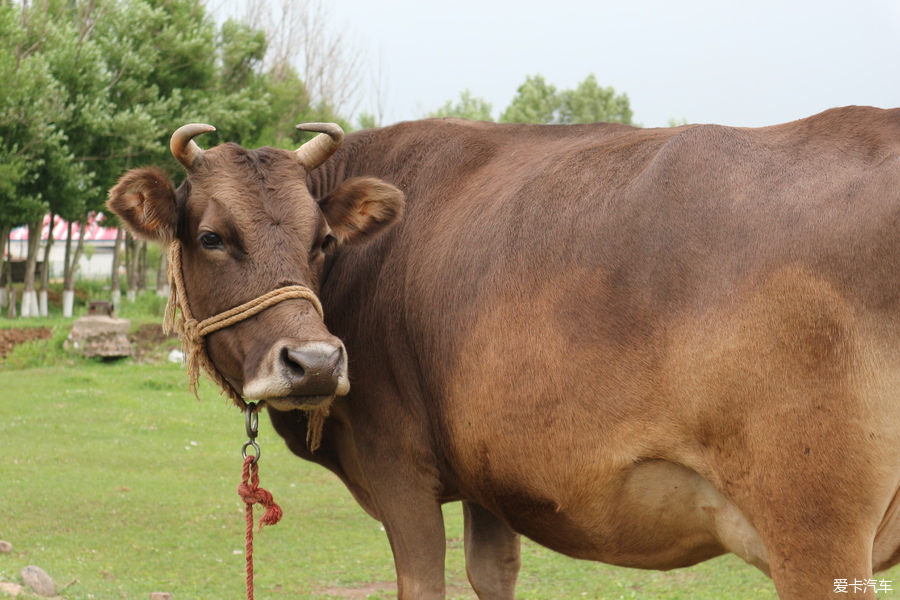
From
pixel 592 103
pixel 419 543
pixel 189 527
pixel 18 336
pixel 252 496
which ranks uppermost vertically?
pixel 592 103

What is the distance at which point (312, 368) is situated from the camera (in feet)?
13.3

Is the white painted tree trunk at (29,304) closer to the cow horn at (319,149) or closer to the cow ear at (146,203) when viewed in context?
the cow ear at (146,203)

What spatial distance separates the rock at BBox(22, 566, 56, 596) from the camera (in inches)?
262

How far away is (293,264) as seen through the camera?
448 cm

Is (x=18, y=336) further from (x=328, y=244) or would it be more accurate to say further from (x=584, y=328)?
(x=584, y=328)

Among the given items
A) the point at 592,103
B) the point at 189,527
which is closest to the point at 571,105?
the point at 592,103

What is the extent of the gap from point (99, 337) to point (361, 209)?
→ 63.0 feet

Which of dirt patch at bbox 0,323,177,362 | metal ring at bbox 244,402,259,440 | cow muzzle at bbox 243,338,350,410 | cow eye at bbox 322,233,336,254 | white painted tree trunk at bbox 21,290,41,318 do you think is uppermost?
cow eye at bbox 322,233,336,254

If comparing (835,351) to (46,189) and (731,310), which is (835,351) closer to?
(731,310)

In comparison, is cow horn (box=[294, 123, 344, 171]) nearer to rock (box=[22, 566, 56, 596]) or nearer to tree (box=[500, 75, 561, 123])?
rock (box=[22, 566, 56, 596])

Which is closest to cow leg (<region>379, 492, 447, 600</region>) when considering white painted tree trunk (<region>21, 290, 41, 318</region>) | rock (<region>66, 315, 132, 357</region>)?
rock (<region>66, 315, 132, 357</region>)

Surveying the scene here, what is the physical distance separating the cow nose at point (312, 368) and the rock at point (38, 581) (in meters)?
3.69

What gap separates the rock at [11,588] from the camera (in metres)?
6.29

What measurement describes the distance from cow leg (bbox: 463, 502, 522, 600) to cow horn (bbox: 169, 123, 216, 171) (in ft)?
8.12
